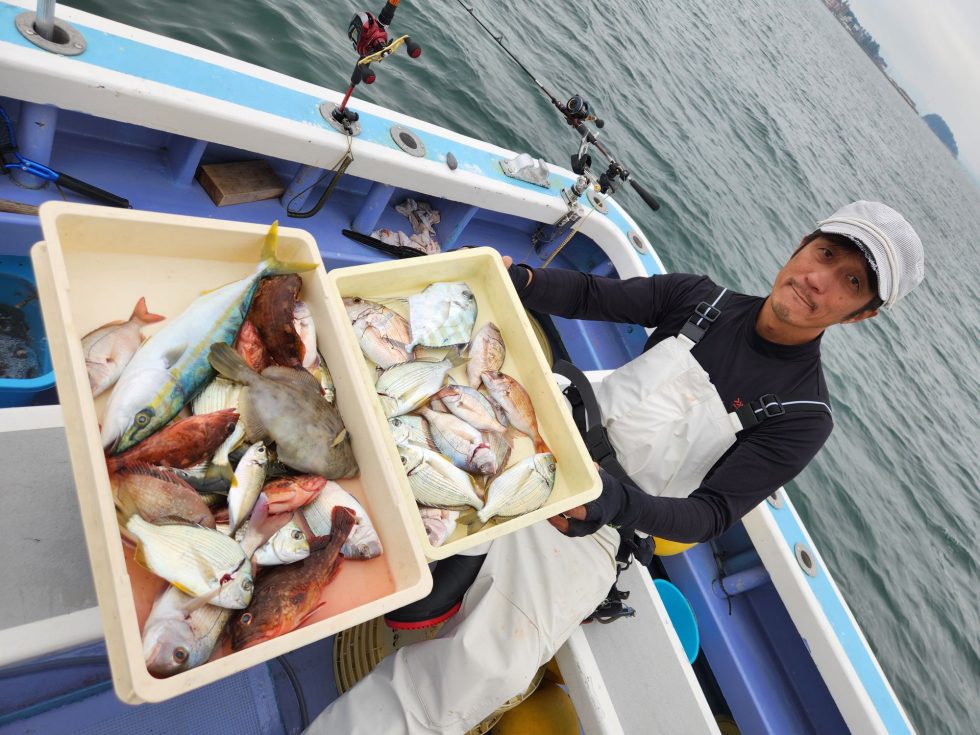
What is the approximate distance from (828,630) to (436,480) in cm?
285

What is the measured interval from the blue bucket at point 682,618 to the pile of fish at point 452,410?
5.69ft

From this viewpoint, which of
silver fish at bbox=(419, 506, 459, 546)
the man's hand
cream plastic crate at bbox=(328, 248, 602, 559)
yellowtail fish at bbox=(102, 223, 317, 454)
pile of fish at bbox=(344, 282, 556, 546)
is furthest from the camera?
the man's hand

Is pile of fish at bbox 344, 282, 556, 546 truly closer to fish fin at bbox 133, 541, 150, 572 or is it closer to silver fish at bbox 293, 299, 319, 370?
silver fish at bbox 293, 299, 319, 370

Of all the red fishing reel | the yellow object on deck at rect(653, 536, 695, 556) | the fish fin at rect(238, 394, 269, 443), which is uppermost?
the red fishing reel

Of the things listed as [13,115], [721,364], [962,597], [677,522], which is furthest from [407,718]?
[962,597]

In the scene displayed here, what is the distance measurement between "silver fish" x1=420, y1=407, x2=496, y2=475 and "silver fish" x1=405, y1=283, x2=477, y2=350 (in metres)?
0.27

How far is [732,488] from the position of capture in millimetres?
2178

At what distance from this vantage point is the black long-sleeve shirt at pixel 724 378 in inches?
82.6

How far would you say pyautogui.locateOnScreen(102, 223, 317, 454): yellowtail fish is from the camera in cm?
127

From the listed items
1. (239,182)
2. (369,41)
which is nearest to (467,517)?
(369,41)

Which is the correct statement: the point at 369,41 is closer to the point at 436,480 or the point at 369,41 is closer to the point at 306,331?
the point at 306,331

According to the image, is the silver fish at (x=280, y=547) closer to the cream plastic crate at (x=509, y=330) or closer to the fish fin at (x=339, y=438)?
the fish fin at (x=339, y=438)

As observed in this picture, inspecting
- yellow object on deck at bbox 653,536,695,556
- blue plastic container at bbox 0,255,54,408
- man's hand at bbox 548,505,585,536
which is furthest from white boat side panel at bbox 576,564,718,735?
blue plastic container at bbox 0,255,54,408

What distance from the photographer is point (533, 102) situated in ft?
27.8
